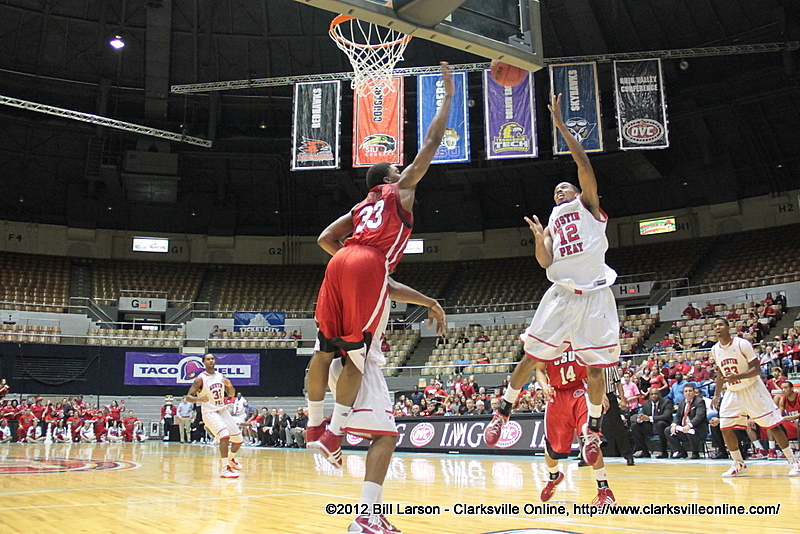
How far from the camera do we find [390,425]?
4.05 metres

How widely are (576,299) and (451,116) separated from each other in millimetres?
16164

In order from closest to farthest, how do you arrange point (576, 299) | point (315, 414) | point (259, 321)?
1. point (315, 414)
2. point (576, 299)
3. point (259, 321)

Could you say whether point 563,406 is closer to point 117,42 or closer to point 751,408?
point 751,408

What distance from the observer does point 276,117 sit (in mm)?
31172

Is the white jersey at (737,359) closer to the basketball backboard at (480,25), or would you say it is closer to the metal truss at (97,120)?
the basketball backboard at (480,25)

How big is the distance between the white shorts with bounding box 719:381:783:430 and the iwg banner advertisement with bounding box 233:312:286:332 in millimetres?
23741

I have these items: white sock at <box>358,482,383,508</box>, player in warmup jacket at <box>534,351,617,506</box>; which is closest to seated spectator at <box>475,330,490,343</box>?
player in warmup jacket at <box>534,351,617,506</box>

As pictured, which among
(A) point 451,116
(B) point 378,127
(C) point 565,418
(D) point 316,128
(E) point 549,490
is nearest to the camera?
(E) point 549,490

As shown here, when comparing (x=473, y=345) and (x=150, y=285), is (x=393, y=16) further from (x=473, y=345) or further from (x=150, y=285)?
(x=150, y=285)

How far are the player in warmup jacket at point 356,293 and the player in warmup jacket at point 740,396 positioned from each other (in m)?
5.66

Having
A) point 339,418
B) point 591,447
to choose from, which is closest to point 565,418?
point 591,447

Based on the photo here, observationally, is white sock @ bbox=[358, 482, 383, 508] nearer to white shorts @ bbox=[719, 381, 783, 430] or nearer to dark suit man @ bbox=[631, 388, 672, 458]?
white shorts @ bbox=[719, 381, 783, 430]

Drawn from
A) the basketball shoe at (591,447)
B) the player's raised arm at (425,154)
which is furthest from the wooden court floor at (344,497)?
the player's raised arm at (425,154)

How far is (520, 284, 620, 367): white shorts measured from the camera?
531cm
